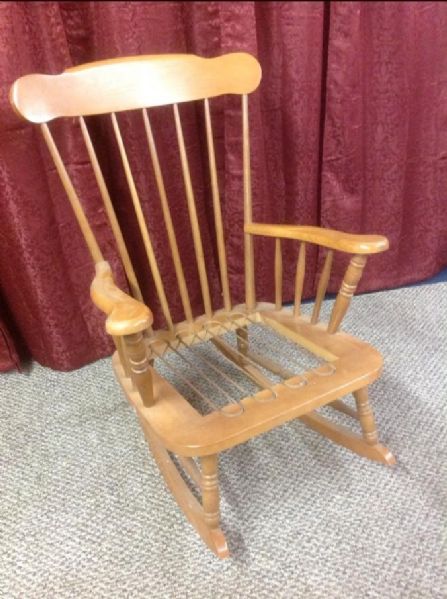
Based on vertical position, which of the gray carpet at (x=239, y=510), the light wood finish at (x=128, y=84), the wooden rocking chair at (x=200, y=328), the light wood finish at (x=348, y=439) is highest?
the light wood finish at (x=128, y=84)

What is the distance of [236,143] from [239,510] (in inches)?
31.8

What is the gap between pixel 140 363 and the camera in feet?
2.11

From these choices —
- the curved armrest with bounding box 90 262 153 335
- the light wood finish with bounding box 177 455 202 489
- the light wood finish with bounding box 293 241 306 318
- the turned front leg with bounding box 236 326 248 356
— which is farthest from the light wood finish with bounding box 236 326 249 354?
the curved armrest with bounding box 90 262 153 335

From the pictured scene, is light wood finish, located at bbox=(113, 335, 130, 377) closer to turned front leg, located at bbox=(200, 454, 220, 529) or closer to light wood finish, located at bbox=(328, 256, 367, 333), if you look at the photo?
turned front leg, located at bbox=(200, 454, 220, 529)

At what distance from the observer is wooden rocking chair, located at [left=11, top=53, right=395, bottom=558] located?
0.68 m

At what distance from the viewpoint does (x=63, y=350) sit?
1249mm

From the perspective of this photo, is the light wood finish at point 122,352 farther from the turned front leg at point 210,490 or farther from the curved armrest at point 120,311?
the turned front leg at point 210,490

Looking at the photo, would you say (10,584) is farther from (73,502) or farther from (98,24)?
(98,24)

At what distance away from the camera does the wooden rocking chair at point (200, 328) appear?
0.68 meters

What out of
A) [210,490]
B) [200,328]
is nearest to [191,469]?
[210,490]

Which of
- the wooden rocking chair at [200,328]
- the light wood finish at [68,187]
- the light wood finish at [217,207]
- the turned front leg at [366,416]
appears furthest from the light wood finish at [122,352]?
the turned front leg at [366,416]

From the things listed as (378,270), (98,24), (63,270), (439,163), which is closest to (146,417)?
(63,270)

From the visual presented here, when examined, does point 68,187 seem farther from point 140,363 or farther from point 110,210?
point 140,363

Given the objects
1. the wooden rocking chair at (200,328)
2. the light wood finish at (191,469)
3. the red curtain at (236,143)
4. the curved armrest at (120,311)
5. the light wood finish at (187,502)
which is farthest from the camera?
the red curtain at (236,143)
